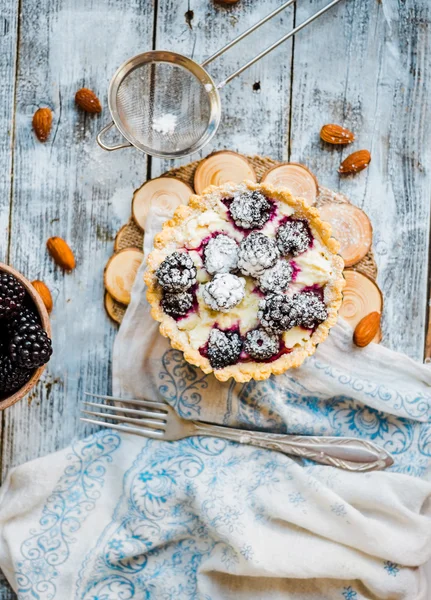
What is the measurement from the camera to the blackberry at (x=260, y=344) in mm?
1707

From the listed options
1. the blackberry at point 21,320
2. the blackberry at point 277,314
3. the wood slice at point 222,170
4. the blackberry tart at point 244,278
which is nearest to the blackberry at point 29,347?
the blackberry at point 21,320

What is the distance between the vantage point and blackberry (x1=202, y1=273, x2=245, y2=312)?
65.7 inches

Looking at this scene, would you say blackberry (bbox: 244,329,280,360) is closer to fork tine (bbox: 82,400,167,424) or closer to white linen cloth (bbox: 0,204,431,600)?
white linen cloth (bbox: 0,204,431,600)

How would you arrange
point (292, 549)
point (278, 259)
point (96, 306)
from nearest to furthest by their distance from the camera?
1. point (278, 259)
2. point (292, 549)
3. point (96, 306)

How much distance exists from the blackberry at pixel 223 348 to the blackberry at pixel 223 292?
0.23ft

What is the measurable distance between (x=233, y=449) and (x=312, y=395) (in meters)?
0.26

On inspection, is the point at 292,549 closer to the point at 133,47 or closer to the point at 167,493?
the point at 167,493

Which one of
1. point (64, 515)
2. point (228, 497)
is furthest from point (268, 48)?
point (64, 515)

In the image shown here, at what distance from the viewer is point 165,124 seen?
193cm

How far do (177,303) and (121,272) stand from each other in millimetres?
278

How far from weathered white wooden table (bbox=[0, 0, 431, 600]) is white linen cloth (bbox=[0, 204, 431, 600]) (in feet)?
0.41

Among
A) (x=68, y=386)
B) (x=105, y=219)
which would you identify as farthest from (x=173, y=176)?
(x=68, y=386)

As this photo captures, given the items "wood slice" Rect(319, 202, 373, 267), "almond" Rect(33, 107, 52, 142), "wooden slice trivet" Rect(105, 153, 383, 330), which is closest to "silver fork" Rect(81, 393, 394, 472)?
"wooden slice trivet" Rect(105, 153, 383, 330)

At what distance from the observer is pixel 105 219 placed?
1982 mm
